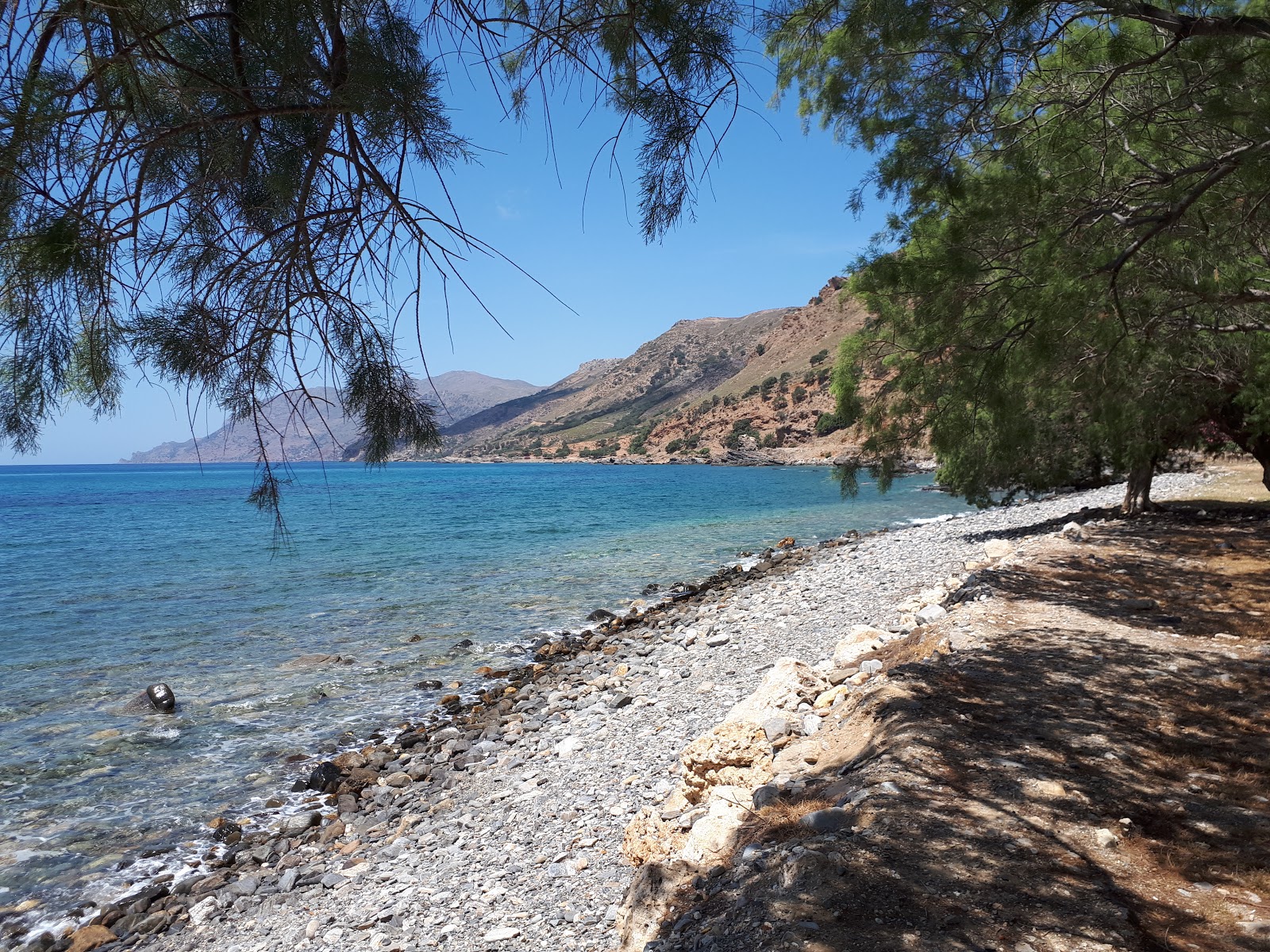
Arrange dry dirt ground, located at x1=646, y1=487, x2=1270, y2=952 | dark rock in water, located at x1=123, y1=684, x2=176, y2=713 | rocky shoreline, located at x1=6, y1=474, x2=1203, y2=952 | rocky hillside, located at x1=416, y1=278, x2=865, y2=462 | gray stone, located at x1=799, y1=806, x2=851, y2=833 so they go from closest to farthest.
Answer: dry dirt ground, located at x1=646, y1=487, x2=1270, y2=952 < gray stone, located at x1=799, y1=806, x2=851, y2=833 < rocky shoreline, located at x1=6, y1=474, x2=1203, y2=952 < dark rock in water, located at x1=123, y1=684, x2=176, y2=713 < rocky hillside, located at x1=416, y1=278, x2=865, y2=462

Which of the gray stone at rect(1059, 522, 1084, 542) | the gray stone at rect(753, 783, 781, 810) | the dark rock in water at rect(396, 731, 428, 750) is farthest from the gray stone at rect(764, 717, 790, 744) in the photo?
the gray stone at rect(1059, 522, 1084, 542)

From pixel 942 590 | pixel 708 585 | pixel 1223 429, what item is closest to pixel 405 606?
pixel 708 585

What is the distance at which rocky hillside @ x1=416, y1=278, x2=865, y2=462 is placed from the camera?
88375 millimetres

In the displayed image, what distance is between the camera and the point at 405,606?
16.3m

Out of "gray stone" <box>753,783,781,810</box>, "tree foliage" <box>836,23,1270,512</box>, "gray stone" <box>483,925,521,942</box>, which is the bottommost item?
"gray stone" <box>483,925,521,942</box>

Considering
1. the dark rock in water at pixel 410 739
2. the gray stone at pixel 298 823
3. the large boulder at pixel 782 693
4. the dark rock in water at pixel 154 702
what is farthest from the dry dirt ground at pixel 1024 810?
the dark rock in water at pixel 154 702

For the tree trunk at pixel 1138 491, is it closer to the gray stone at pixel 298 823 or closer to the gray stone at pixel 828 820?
the gray stone at pixel 828 820

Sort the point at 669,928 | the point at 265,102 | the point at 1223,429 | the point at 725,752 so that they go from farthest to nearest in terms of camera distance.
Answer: the point at 1223,429 < the point at 725,752 < the point at 669,928 < the point at 265,102

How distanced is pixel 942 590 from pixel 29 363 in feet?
34.2

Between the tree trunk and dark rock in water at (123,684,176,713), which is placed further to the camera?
the tree trunk

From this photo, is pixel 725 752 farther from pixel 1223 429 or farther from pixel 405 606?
pixel 1223 429

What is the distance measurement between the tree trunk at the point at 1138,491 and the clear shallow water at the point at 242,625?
7580 mm

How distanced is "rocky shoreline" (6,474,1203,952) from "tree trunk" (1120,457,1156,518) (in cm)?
757

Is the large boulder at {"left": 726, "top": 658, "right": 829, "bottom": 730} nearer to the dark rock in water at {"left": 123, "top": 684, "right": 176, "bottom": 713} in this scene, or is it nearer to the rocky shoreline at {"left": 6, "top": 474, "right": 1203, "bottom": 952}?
the rocky shoreline at {"left": 6, "top": 474, "right": 1203, "bottom": 952}
